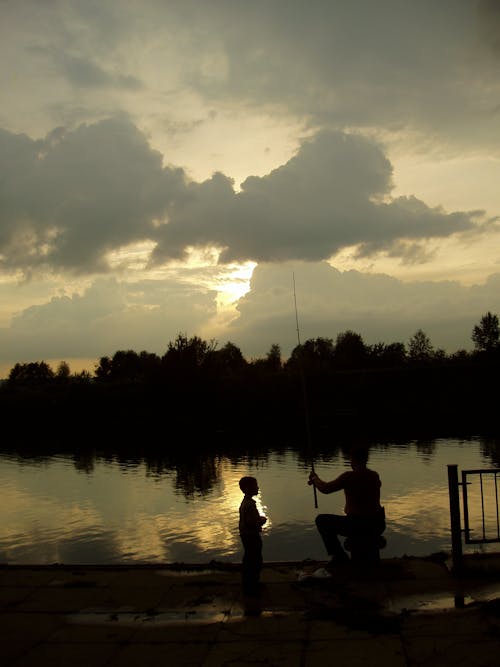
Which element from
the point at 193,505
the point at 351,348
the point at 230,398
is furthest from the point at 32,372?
the point at 193,505

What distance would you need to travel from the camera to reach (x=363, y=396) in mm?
77062

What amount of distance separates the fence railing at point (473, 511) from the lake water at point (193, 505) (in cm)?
47

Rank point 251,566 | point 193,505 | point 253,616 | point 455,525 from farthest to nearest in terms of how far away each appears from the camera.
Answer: point 193,505, point 455,525, point 251,566, point 253,616

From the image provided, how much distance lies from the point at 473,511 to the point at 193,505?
854cm

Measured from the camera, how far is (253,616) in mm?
6867

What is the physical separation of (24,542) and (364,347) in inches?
5754

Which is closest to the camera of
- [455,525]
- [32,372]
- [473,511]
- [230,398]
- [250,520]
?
[250,520]

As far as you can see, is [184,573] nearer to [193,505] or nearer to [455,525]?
[455,525]

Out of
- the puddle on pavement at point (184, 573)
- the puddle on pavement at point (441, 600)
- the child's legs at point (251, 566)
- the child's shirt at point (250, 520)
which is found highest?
the child's shirt at point (250, 520)

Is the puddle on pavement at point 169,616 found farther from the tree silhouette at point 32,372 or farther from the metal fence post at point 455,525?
the tree silhouette at point 32,372

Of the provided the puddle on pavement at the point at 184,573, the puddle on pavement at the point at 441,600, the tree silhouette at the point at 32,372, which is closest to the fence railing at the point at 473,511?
the puddle on pavement at the point at 441,600

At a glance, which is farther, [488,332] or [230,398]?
[488,332]

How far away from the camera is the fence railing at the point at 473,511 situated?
27.2ft

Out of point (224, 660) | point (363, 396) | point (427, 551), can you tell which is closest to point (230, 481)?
point (427, 551)
